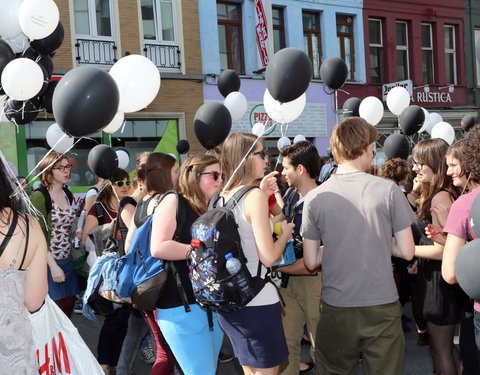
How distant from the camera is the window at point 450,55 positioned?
18484 mm

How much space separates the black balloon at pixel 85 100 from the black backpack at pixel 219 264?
2.44 ft

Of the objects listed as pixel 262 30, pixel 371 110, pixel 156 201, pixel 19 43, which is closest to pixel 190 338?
pixel 156 201

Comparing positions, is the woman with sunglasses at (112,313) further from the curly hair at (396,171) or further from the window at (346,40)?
the window at (346,40)

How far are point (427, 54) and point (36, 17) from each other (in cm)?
1658

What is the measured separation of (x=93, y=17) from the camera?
1253 centimetres

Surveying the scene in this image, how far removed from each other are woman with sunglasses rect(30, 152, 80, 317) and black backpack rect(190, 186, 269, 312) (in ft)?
7.01

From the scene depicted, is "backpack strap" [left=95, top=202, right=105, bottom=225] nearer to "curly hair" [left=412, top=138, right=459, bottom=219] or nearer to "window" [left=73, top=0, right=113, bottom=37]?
"curly hair" [left=412, top=138, right=459, bottom=219]

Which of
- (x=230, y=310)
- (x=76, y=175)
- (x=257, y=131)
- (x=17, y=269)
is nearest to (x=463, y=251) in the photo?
(x=230, y=310)

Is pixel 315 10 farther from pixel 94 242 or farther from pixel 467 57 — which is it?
pixel 94 242

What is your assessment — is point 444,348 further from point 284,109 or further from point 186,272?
point 284,109

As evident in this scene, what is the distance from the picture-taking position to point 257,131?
717cm

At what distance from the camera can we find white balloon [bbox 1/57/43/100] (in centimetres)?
366

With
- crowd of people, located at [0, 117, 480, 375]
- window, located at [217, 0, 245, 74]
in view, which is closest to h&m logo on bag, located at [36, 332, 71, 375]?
crowd of people, located at [0, 117, 480, 375]

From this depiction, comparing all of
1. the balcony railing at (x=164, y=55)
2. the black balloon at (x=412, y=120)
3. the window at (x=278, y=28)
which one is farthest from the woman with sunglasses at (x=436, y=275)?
the window at (x=278, y=28)
